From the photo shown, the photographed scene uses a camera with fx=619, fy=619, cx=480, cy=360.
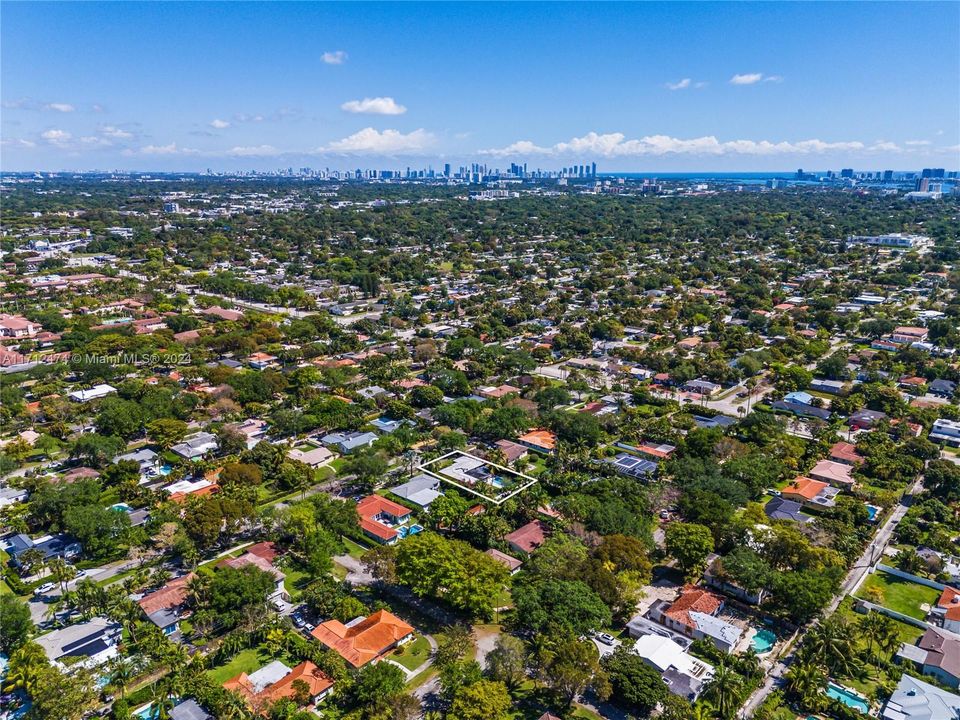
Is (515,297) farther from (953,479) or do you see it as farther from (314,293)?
(953,479)

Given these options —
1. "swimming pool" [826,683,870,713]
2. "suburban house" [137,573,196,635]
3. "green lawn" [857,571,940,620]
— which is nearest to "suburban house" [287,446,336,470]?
"suburban house" [137,573,196,635]

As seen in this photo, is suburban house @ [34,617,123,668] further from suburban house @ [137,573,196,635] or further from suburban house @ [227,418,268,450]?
suburban house @ [227,418,268,450]

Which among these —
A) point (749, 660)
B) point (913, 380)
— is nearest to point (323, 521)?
point (749, 660)

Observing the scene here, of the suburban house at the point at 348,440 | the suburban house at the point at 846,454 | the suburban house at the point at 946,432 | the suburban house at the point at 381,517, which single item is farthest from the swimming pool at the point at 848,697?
the suburban house at the point at 946,432

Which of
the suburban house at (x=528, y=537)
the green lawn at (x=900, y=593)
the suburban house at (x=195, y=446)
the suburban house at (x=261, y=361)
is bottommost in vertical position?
the green lawn at (x=900, y=593)

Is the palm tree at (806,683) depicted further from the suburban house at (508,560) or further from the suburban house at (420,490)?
the suburban house at (420,490)

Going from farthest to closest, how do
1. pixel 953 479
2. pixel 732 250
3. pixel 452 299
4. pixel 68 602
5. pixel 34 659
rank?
pixel 732 250 < pixel 452 299 < pixel 953 479 < pixel 68 602 < pixel 34 659

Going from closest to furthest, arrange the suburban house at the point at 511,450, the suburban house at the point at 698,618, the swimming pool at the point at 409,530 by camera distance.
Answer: the suburban house at the point at 698,618 → the swimming pool at the point at 409,530 → the suburban house at the point at 511,450
